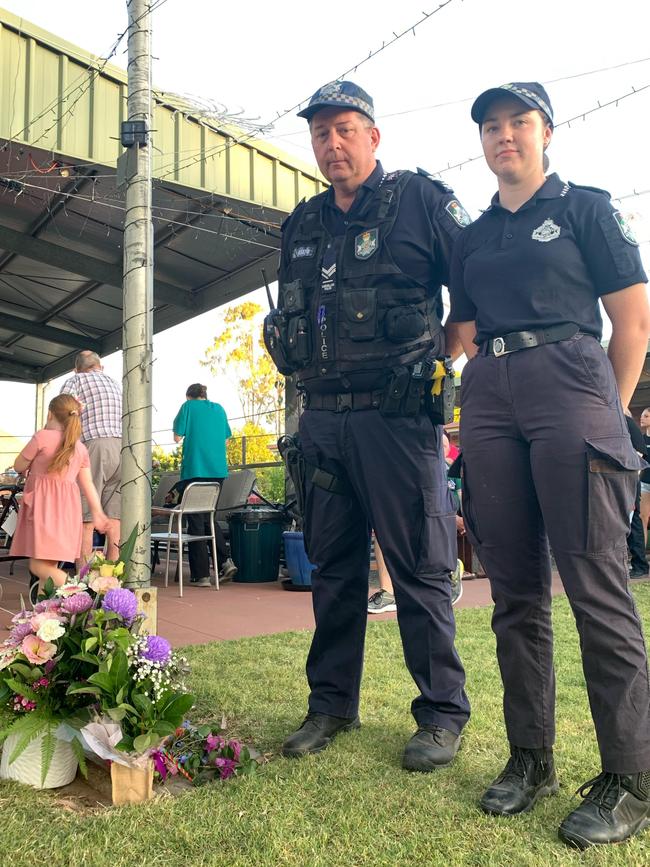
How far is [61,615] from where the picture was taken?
6.97 feet

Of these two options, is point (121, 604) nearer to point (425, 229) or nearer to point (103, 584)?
point (103, 584)

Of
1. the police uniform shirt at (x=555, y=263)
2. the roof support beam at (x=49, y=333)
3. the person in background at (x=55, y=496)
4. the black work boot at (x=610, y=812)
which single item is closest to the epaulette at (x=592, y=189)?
the police uniform shirt at (x=555, y=263)

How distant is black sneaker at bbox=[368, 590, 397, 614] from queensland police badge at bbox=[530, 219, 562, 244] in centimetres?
350

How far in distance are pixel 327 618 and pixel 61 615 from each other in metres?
0.84

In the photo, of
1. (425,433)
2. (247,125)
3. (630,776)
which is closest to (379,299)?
(425,433)

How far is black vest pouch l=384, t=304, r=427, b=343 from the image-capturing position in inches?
89.5

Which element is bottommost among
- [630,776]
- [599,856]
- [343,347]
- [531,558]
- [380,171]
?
[599,856]

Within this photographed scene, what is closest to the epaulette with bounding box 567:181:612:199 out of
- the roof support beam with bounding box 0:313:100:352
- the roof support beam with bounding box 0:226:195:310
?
the roof support beam with bounding box 0:226:195:310

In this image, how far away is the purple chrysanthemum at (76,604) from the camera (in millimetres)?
2117

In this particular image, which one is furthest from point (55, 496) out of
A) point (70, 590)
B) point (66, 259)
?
point (66, 259)

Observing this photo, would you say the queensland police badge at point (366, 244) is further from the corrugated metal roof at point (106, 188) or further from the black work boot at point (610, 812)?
the corrugated metal roof at point (106, 188)

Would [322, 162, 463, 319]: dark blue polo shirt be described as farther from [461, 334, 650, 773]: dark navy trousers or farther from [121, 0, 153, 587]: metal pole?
[121, 0, 153, 587]: metal pole

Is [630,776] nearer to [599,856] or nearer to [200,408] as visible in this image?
[599,856]

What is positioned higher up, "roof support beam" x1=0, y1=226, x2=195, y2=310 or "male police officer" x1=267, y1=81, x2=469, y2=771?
"roof support beam" x1=0, y1=226, x2=195, y2=310
